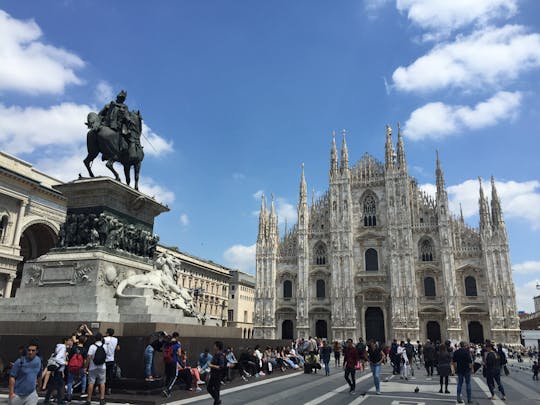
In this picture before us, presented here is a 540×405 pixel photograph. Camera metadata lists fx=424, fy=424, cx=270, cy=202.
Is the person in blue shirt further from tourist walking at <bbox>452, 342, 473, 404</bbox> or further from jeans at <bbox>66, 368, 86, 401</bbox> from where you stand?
tourist walking at <bbox>452, 342, 473, 404</bbox>

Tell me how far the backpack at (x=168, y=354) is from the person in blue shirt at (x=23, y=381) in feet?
8.98

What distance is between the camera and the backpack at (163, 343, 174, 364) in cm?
796

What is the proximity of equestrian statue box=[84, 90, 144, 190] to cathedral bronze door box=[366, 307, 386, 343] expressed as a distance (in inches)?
1486

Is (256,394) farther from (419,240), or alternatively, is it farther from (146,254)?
(419,240)

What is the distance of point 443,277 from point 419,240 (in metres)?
4.61

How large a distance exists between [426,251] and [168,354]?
40397mm

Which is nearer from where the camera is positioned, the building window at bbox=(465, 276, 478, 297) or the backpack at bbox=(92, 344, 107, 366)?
the backpack at bbox=(92, 344, 107, 366)

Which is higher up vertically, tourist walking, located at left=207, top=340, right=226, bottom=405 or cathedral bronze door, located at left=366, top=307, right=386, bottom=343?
cathedral bronze door, located at left=366, top=307, right=386, bottom=343

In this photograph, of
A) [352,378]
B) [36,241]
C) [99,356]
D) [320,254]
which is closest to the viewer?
[99,356]

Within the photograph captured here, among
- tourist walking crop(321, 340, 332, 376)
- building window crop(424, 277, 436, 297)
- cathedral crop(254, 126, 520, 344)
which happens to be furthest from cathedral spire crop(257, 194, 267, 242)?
tourist walking crop(321, 340, 332, 376)

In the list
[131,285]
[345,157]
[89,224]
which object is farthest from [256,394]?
[345,157]

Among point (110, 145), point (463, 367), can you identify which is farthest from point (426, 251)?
point (110, 145)

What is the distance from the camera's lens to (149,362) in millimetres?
7914

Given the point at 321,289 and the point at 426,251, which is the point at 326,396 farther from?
the point at 426,251
